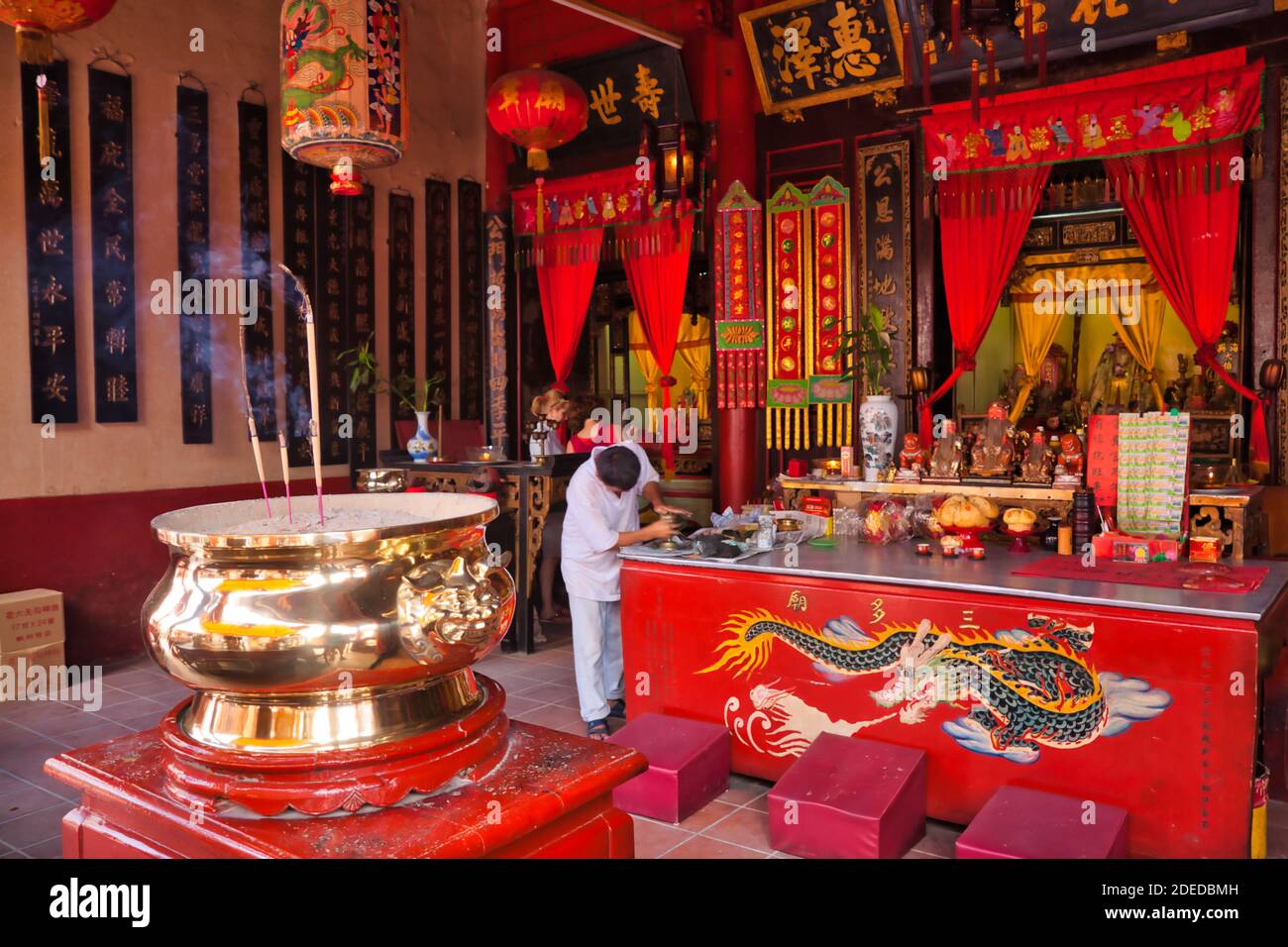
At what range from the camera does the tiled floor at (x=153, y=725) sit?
282cm

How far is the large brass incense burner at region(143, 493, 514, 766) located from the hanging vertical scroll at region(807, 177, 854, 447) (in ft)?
16.0

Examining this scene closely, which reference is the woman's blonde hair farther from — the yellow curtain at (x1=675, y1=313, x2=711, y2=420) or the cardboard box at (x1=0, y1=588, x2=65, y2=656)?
the yellow curtain at (x1=675, y1=313, x2=711, y2=420)

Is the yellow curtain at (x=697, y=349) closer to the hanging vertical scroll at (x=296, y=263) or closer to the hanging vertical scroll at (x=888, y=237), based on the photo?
the hanging vertical scroll at (x=888, y=237)

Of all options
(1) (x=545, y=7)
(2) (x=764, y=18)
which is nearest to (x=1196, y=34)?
(2) (x=764, y=18)

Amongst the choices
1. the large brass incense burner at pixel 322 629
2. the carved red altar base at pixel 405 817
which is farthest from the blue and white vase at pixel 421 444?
the large brass incense burner at pixel 322 629

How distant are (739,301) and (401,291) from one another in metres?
2.45

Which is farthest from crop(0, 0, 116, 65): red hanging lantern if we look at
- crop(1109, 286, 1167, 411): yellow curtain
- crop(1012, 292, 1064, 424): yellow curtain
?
crop(1109, 286, 1167, 411): yellow curtain

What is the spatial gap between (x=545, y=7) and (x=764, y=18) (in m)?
1.97

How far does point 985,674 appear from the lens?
2.76m

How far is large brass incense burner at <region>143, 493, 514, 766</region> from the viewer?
0.85 metres

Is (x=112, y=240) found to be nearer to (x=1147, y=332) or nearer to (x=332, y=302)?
(x=332, y=302)

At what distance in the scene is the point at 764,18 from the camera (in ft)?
18.3

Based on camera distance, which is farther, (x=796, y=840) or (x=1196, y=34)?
(x=1196, y=34)

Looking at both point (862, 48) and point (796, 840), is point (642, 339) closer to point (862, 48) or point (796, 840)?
point (862, 48)
